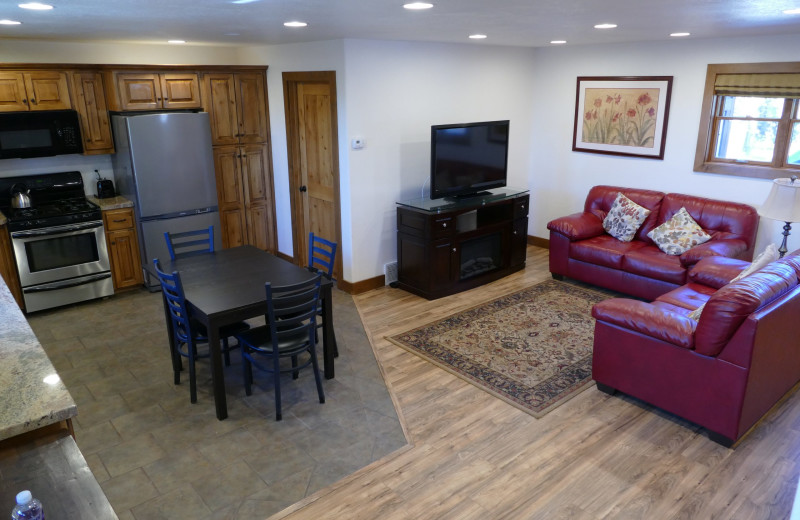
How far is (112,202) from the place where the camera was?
216 inches

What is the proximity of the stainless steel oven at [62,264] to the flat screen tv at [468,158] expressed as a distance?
3.17 metres

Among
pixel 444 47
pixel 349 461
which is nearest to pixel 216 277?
pixel 349 461

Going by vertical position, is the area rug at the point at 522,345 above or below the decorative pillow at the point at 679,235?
below

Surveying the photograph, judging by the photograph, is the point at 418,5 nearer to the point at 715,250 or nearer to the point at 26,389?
the point at 26,389

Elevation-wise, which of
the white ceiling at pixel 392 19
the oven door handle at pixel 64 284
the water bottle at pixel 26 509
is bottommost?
the oven door handle at pixel 64 284

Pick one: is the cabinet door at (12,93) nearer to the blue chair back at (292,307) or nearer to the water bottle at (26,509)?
the blue chair back at (292,307)

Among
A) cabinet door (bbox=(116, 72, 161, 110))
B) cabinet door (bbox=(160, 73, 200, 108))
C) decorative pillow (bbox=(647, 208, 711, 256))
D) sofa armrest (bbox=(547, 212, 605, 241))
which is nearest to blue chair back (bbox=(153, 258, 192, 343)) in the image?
A: cabinet door (bbox=(116, 72, 161, 110))

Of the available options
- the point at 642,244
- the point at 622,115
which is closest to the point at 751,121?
the point at 622,115

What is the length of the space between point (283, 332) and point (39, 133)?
3.42m

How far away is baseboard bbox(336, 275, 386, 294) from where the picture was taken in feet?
18.5

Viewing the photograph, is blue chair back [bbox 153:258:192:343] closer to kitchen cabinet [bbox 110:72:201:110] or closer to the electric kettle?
the electric kettle

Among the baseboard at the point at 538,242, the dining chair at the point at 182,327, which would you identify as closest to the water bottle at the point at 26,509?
the dining chair at the point at 182,327

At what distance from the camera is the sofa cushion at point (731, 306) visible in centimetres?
304

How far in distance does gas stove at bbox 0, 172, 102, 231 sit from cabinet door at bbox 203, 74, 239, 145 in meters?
1.39
